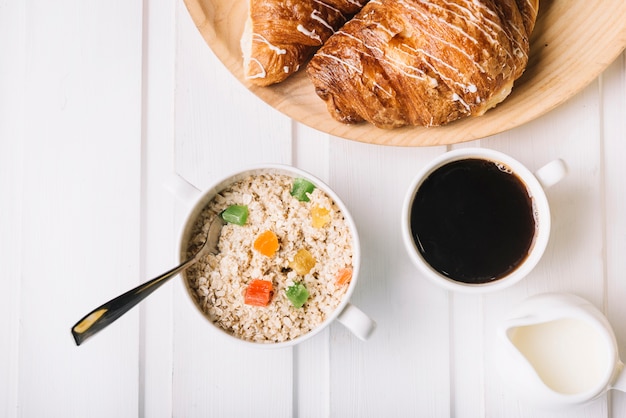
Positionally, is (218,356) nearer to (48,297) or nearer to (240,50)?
(48,297)

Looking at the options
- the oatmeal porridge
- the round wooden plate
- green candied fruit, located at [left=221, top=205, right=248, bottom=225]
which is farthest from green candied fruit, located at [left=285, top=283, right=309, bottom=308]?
the round wooden plate

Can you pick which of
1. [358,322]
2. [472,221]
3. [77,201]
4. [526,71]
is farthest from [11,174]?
[526,71]

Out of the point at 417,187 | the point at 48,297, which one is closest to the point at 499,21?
the point at 417,187

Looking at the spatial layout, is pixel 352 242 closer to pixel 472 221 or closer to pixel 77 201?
pixel 472 221

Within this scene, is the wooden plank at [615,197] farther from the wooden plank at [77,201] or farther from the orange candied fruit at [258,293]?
the wooden plank at [77,201]

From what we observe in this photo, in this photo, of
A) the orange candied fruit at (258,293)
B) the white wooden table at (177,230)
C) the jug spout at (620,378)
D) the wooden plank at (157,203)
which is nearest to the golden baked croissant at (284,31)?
the white wooden table at (177,230)

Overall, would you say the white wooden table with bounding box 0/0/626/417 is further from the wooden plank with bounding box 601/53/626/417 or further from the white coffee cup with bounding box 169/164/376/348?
the white coffee cup with bounding box 169/164/376/348
